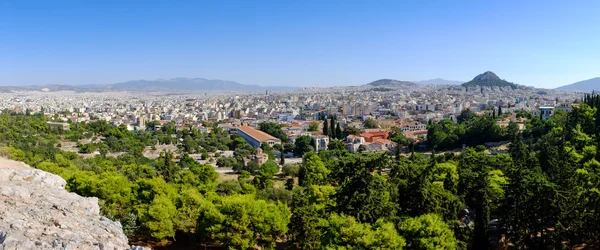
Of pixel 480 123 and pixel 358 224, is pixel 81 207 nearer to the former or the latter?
pixel 358 224

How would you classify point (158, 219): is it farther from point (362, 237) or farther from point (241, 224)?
point (362, 237)

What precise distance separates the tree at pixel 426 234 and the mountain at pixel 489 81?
543 feet

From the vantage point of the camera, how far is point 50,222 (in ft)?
25.5

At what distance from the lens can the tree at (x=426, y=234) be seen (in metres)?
9.38

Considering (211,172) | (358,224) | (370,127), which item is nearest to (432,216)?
(358,224)

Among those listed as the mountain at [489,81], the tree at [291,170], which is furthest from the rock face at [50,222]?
the mountain at [489,81]

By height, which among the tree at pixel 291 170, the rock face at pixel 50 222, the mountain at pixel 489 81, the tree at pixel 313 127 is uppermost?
the mountain at pixel 489 81

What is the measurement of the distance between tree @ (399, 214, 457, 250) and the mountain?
16552cm

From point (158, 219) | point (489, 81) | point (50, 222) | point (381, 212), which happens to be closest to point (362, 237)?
point (381, 212)

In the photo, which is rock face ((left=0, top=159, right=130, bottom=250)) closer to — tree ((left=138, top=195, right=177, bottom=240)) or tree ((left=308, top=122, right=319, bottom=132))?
tree ((left=138, top=195, right=177, bottom=240))

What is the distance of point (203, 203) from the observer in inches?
499

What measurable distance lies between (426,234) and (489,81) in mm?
176376

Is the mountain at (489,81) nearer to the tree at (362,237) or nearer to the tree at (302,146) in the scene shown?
the tree at (302,146)

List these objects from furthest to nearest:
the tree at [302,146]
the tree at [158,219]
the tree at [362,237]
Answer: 1. the tree at [302,146]
2. the tree at [158,219]
3. the tree at [362,237]
